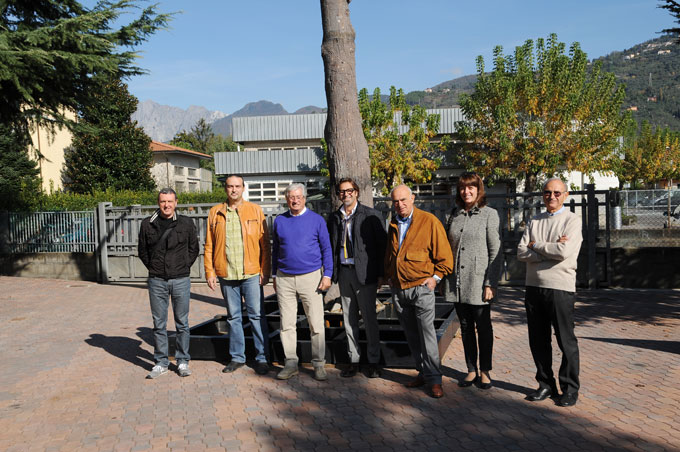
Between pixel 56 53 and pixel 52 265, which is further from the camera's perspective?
pixel 52 265

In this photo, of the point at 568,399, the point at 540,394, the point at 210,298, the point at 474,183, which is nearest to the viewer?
the point at 568,399

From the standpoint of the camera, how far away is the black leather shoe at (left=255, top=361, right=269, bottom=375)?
5840mm

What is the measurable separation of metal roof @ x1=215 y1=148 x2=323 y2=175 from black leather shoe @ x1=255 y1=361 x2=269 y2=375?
3143cm

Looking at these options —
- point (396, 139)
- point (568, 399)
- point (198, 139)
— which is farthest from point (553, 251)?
point (198, 139)

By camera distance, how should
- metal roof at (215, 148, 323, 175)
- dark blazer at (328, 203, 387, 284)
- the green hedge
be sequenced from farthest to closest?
1. metal roof at (215, 148, 323, 175)
2. the green hedge
3. dark blazer at (328, 203, 387, 284)

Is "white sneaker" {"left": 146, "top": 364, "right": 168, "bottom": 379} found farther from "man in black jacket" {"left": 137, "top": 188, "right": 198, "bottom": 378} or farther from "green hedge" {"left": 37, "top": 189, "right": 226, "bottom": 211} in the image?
"green hedge" {"left": 37, "top": 189, "right": 226, "bottom": 211}

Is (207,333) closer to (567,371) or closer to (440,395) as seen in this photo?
(440,395)

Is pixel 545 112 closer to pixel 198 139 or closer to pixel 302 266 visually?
pixel 302 266

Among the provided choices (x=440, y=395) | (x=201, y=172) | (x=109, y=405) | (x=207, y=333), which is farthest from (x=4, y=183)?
(x=201, y=172)

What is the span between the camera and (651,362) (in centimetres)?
583

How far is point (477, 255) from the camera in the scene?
4.90 metres

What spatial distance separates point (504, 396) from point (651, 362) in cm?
192

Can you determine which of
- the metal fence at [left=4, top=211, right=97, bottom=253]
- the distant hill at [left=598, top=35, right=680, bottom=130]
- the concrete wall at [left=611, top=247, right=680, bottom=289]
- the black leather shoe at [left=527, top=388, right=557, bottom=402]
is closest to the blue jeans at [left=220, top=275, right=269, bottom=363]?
the black leather shoe at [left=527, top=388, right=557, bottom=402]

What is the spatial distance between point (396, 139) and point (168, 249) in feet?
88.8
